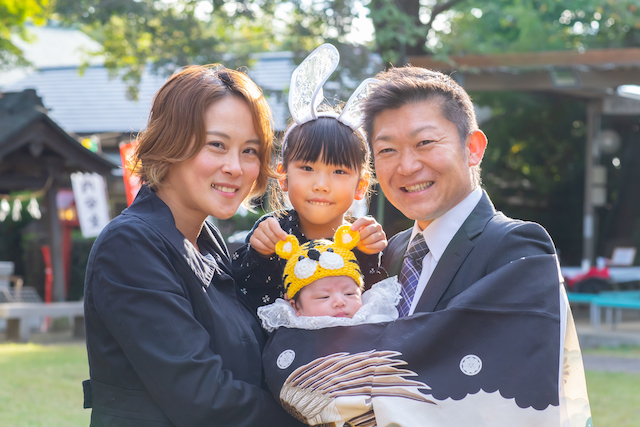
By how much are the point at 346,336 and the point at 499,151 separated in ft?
48.5

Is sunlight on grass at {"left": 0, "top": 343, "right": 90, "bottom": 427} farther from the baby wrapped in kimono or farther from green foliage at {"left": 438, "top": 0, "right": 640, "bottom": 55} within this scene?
green foliage at {"left": 438, "top": 0, "right": 640, "bottom": 55}

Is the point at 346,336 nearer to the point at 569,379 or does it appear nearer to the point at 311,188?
the point at 569,379

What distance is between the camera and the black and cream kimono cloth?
1875 mm

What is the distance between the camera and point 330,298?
2.44 m

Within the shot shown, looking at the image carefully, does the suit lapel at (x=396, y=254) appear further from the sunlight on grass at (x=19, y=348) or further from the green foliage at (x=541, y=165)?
the green foliage at (x=541, y=165)

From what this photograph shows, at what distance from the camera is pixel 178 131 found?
2.24 metres

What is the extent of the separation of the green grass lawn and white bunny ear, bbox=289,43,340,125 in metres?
4.11

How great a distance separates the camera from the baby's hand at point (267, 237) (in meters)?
2.67

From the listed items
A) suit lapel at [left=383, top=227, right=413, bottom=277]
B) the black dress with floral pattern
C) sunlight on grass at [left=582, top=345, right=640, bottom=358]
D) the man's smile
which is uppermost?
the man's smile

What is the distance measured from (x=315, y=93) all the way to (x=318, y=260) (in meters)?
0.81

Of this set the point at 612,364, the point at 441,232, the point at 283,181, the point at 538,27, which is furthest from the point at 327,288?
the point at 538,27

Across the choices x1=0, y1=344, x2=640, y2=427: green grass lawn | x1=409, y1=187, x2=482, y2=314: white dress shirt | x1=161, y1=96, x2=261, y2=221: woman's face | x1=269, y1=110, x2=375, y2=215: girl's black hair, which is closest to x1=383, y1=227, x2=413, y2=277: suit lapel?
x1=409, y1=187, x2=482, y2=314: white dress shirt

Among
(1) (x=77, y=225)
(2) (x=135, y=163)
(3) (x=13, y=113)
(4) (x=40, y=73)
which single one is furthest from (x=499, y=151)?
(2) (x=135, y=163)

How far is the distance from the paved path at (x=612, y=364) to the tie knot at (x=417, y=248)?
20.3 feet
